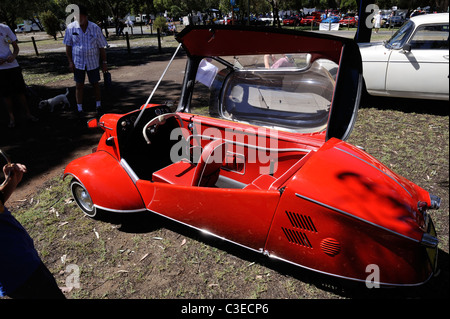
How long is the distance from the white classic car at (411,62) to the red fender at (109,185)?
5453 millimetres

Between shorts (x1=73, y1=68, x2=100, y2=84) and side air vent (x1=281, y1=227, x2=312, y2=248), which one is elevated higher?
shorts (x1=73, y1=68, x2=100, y2=84)

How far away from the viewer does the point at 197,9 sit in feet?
140

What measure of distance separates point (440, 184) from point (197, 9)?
4497 centimetres

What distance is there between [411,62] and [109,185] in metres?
5.90

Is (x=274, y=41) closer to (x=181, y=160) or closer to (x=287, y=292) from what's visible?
(x=181, y=160)

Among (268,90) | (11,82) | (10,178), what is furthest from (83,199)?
(11,82)

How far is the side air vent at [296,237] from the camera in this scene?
2.15 meters

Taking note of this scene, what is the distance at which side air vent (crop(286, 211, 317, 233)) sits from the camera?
2.10 m

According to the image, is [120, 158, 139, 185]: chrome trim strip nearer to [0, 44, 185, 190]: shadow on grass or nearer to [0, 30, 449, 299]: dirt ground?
[0, 30, 449, 299]: dirt ground

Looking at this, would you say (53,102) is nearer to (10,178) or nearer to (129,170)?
(129,170)

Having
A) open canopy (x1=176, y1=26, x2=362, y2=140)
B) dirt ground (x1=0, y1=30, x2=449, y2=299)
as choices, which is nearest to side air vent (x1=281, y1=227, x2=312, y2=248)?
dirt ground (x1=0, y1=30, x2=449, y2=299)

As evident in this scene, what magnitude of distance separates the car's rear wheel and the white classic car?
5.78m

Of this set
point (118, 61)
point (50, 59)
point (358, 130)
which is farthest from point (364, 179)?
point (50, 59)

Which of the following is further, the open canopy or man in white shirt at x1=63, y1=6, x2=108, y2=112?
man in white shirt at x1=63, y1=6, x2=108, y2=112
